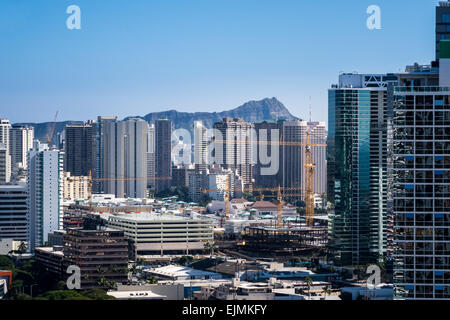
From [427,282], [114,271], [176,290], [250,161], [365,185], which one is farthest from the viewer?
[250,161]

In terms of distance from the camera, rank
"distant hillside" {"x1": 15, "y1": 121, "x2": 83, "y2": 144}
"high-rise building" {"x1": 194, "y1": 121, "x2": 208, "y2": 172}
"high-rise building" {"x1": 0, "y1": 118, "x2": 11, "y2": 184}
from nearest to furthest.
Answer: "high-rise building" {"x1": 0, "y1": 118, "x2": 11, "y2": 184} < "distant hillside" {"x1": 15, "y1": 121, "x2": 83, "y2": 144} < "high-rise building" {"x1": 194, "y1": 121, "x2": 208, "y2": 172}

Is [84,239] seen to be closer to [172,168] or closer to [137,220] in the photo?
[137,220]

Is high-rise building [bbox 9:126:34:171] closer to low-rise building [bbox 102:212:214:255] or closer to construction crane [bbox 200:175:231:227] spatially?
construction crane [bbox 200:175:231:227]

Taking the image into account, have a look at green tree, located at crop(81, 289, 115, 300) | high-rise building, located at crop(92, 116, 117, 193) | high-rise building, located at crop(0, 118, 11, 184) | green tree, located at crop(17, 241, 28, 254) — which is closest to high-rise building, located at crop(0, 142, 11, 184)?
high-rise building, located at crop(0, 118, 11, 184)

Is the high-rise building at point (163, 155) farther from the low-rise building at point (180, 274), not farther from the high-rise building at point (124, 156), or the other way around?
the low-rise building at point (180, 274)

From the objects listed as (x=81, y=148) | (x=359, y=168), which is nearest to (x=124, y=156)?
(x=81, y=148)

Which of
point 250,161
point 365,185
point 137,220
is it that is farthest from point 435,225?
point 250,161
